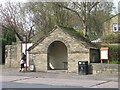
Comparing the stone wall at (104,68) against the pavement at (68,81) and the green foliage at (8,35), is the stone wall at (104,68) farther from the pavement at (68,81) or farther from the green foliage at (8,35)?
the green foliage at (8,35)

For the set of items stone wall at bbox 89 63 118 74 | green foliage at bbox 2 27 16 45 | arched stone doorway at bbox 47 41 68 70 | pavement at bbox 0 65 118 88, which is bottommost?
pavement at bbox 0 65 118 88

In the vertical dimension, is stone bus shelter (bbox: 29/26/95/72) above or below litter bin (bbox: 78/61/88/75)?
above

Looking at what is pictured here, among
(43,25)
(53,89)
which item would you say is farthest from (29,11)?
(53,89)

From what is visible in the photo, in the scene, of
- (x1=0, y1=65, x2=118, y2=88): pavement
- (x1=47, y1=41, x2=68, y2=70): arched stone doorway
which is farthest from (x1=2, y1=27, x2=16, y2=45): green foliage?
(x1=0, y1=65, x2=118, y2=88): pavement

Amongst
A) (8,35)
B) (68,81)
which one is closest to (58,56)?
(68,81)

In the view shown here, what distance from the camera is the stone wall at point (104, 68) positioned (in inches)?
933

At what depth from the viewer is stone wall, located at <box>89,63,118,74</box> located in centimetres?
2370

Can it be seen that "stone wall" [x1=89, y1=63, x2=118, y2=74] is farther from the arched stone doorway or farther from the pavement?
the arched stone doorway

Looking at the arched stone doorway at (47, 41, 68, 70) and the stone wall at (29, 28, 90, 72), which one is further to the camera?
the arched stone doorway at (47, 41, 68, 70)

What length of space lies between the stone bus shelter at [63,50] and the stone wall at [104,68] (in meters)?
1.31

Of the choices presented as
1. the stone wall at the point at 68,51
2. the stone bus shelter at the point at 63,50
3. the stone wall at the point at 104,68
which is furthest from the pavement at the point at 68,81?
the stone bus shelter at the point at 63,50

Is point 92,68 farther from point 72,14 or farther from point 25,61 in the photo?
point 72,14

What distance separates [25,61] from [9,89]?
45.3 feet

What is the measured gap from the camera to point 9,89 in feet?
45.8
